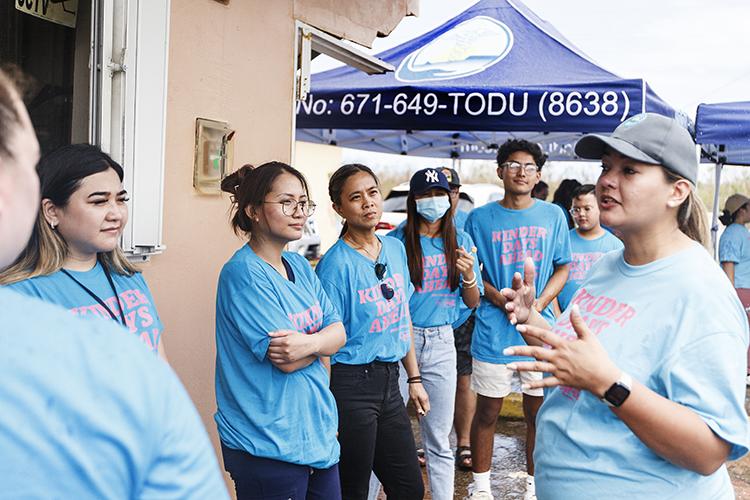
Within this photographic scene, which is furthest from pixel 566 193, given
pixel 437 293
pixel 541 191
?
pixel 437 293

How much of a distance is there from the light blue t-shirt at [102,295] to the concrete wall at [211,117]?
797 millimetres

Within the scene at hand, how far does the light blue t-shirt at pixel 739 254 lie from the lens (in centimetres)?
759

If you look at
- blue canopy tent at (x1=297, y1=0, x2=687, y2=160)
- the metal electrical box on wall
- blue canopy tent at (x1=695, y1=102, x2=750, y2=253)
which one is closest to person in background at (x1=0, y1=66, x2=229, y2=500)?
the metal electrical box on wall

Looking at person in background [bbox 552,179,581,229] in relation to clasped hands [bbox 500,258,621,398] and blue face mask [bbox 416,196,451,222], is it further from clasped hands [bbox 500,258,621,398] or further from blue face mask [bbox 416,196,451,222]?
clasped hands [bbox 500,258,621,398]

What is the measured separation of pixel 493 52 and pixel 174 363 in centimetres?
438

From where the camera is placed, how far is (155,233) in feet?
10.2

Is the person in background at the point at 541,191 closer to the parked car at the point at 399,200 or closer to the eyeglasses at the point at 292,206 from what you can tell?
the parked car at the point at 399,200

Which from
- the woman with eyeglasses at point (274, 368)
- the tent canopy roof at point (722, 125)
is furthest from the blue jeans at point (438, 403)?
the tent canopy roof at point (722, 125)

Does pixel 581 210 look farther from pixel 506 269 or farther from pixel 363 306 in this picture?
pixel 363 306

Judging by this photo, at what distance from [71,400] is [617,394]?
134 centimetres

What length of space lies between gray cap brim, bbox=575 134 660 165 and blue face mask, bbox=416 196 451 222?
2.06 meters

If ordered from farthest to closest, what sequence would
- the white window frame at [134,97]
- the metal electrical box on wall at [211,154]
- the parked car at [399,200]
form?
the parked car at [399,200] → the metal electrical box on wall at [211,154] → the white window frame at [134,97]

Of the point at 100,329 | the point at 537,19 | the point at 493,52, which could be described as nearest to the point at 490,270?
the point at 493,52

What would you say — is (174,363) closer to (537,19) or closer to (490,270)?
(490,270)
